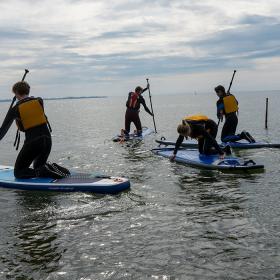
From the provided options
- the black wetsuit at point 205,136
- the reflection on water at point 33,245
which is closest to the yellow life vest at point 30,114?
the reflection on water at point 33,245

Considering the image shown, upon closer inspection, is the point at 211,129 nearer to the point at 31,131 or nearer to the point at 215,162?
the point at 215,162

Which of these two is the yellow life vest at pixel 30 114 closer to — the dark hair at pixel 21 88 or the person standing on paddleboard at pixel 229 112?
the dark hair at pixel 21 88

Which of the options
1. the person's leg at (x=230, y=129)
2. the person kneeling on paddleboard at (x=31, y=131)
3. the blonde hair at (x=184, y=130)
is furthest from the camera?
the person's leg at (x=230, y=129)

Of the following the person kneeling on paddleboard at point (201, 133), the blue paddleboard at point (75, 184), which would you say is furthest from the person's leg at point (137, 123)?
the blue paddleboard at point (75, 184)

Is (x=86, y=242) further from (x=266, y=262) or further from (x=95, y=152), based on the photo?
(x=95, y=152)

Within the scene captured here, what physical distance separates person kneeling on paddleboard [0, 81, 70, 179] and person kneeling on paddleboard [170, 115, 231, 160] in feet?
12.3

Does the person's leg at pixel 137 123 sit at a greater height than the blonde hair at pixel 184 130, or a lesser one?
lesser

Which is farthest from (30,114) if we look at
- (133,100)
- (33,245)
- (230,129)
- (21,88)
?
(133,100)

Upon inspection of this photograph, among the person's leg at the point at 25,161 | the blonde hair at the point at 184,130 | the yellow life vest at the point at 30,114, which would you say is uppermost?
the yellow life vest at the point at 30,114

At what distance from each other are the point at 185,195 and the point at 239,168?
2.96m

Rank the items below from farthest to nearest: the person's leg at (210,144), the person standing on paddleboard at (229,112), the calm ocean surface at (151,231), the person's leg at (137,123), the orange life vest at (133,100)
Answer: the person's leg at (137,123)
the orange life vest at (133,100)
the person standing on paddleboard at (229,112)
the person's leg at (210,144)
the calm ocean surface at (151,231)

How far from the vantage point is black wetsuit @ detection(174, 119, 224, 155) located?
12.5 meters

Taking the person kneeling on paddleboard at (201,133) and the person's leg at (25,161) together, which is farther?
the person kneeling on paddleboard at (201,133)

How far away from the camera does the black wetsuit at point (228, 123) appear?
1741cm
